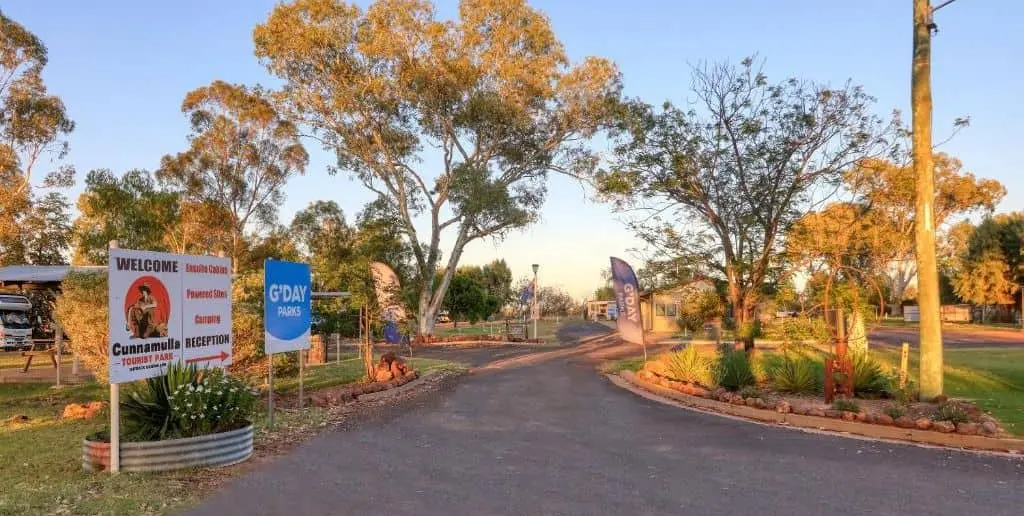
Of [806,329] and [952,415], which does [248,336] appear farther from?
[952,415]

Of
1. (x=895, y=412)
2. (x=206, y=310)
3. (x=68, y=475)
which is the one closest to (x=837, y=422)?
(x=895, y=412)

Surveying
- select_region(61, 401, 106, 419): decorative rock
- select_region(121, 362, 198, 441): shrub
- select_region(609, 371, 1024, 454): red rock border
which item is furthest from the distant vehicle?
select_region(609, 371, 1024, 454): red rock border

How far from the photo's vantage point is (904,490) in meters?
6.75

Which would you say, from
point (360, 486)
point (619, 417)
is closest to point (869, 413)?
point (619, 417)

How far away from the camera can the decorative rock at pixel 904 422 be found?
960cm

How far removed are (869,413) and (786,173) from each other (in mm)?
8509

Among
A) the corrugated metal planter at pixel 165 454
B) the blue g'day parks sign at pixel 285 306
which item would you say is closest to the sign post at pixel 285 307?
the blue g'day parks sign at pixel 285 306

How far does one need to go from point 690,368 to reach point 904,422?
18.3ft

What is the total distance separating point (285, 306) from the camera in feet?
35.5

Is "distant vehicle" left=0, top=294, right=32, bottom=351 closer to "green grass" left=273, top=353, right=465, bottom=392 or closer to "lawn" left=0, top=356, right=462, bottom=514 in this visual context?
"green grass" left=273, top=353, right=465, bottom=392

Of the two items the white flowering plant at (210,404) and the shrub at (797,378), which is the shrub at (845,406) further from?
the white flowering plant at (210,404)

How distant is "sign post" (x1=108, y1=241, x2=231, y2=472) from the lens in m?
7.13

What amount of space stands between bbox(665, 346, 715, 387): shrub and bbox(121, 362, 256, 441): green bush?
29.2 feet

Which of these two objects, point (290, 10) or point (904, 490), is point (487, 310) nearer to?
point (290, 10)
